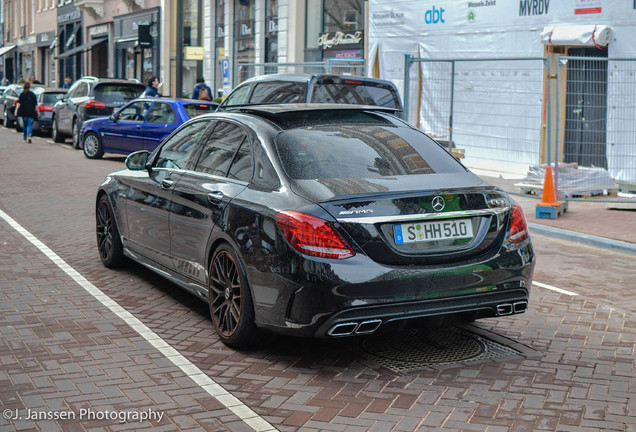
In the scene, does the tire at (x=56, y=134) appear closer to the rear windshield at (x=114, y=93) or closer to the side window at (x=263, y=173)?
the rear windshield at (x=114, y=93)

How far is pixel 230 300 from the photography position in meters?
5.69

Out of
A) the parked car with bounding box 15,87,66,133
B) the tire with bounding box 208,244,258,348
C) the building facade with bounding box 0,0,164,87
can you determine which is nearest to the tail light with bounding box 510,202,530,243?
the tire with bounding box 208,244,258,348

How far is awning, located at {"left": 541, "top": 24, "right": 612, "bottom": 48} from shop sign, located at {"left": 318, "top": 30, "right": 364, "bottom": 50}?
8.58 m

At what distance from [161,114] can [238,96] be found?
375 centimetres

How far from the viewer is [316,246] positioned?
5051mm

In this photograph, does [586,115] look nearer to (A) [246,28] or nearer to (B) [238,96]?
(B) [238,96]

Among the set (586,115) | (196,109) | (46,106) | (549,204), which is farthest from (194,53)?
(549,204)

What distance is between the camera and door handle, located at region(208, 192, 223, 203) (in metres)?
5.88

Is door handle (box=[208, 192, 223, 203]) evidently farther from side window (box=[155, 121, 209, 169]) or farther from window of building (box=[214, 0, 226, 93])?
window of building (box=[214, 0, 226, 93])

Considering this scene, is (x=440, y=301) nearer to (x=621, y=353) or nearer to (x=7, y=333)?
(x=621, y=353)

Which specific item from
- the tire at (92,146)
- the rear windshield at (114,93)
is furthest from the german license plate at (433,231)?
the rear windshield at (114,93)

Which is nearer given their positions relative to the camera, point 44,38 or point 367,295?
point 367,295

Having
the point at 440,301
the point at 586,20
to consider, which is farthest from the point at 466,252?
the point at 586,20

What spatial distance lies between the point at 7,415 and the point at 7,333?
1.62 meters
